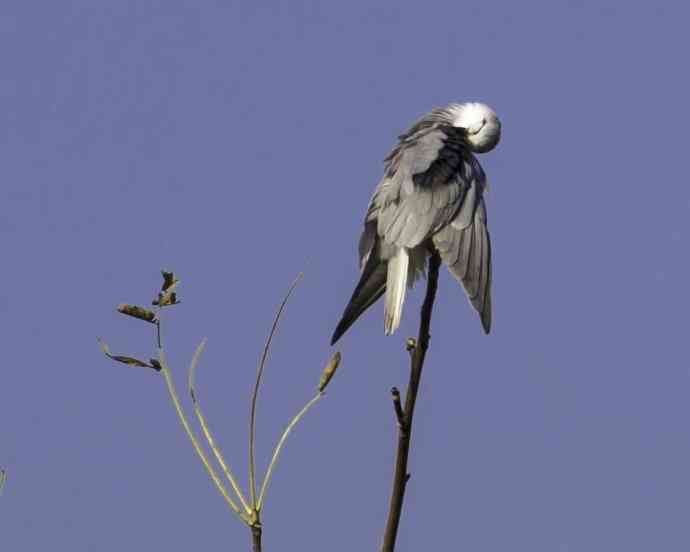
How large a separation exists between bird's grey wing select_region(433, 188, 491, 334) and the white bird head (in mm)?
392

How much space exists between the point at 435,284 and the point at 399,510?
3.70 ft

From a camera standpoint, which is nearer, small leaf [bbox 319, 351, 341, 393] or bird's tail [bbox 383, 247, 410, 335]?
small leaf [bbox 319, 351, 341, 393]

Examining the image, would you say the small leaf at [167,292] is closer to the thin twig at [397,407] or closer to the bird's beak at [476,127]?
the thin twig at [397,407]

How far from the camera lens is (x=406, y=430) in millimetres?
2334

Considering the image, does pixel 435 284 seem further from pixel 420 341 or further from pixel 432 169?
pixel 432 169

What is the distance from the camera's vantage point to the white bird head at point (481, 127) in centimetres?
598

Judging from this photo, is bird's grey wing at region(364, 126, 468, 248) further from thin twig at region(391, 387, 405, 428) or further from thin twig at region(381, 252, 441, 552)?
thin twig at region(391, 387, 405, 428)

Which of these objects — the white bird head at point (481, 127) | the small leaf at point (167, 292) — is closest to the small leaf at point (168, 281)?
the small leaf at point (167, 292)

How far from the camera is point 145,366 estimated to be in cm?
223

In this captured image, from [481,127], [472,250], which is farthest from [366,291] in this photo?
[481,127]

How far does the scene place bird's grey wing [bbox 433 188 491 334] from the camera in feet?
15.1

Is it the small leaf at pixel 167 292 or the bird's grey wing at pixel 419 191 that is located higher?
the bird's grey wing at pixel 419 191

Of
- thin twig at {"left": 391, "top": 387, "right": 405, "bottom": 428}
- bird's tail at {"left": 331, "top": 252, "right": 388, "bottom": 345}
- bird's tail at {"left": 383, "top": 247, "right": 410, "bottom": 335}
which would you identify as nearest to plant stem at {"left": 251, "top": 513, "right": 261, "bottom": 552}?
thin twig at {"left": 391, "top": 387, "right": 405, "bottom": 428}

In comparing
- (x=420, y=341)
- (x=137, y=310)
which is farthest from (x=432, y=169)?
(x=137, y=310)
